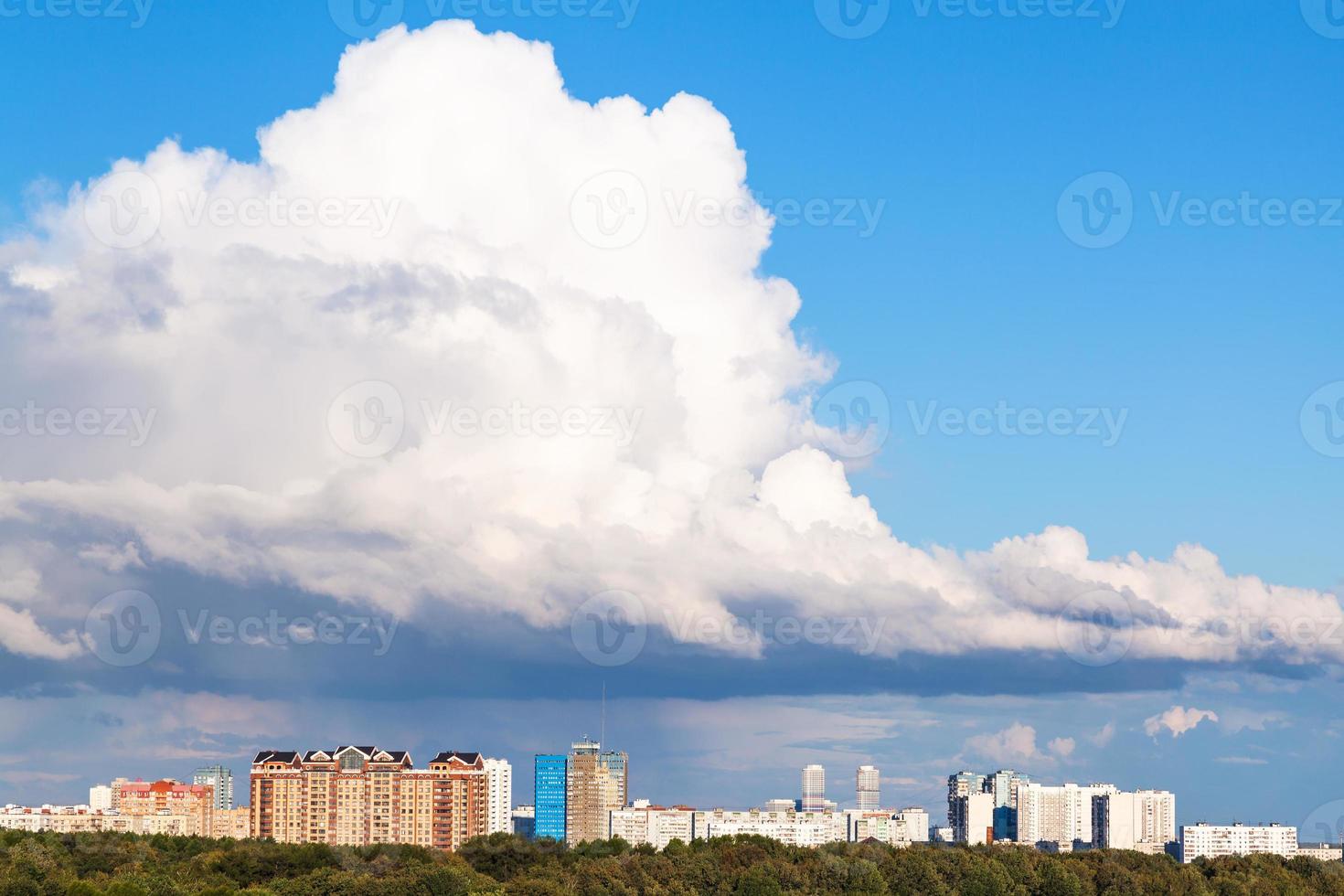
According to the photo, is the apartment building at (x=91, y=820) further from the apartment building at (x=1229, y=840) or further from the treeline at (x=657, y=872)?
the apartment building at (x=1229, y=840)

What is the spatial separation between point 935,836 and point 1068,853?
96268 mm

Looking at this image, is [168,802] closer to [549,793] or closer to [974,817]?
[549,793]

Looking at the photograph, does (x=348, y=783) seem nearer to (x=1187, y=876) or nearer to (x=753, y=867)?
(x=753, y=867)

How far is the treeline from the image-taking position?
69812mm

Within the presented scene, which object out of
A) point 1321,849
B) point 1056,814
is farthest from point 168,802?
point 1321,849

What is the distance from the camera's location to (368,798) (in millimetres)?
136750

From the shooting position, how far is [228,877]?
79.7 metres

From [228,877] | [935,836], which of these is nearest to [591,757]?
[935,836]

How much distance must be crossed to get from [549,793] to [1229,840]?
74492mm

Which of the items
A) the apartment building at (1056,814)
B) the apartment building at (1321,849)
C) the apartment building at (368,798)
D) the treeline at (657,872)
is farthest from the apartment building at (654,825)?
the treeline at (657,872)

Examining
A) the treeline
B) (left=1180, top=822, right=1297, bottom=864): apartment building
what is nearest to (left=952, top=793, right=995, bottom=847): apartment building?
(left=1180, top=822, right=1297, bottom=864): apartment building

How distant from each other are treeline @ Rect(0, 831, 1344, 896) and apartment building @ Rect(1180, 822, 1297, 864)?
68.9m

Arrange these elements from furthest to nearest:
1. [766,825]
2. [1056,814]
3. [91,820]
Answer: [1056,814] < [766,825] < [91,820]

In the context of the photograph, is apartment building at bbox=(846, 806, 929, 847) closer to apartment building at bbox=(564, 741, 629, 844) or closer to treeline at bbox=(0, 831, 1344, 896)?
apartment building at bbox=(564, 741, 629, 844)
